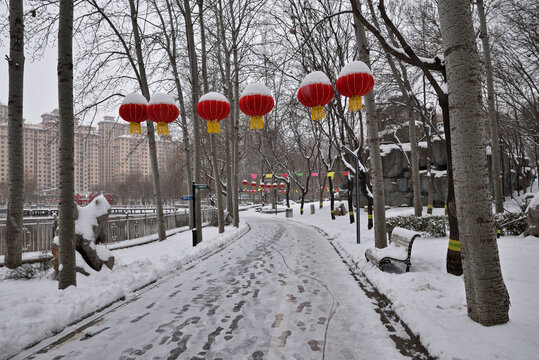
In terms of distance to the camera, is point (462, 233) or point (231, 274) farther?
point (231, 274)

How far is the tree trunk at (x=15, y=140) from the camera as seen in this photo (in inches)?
279

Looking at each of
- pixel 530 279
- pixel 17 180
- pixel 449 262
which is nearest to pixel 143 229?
pixel 17 180

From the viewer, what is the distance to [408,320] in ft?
13.2

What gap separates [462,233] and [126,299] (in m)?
5.62

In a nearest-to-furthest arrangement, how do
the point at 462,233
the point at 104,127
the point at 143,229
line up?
the point at 462,233, the point at 143,229, the point at 104,127

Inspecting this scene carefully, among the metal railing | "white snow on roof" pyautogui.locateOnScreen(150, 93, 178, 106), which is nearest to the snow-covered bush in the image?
"white snow on roof" pyautogui.locateOnScreen(150, 93, 178, 106)

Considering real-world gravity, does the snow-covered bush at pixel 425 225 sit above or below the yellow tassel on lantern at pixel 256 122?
below

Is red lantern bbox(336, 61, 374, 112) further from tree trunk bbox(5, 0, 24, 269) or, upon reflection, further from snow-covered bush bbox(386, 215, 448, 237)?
tree trunk bbox(5, 0, 24, 269)

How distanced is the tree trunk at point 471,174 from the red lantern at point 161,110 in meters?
5.54

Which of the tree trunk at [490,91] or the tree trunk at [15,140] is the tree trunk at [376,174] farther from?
the tree trunk at [15,140]

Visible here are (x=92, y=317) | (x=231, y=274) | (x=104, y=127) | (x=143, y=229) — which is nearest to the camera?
(x=92, y=317)

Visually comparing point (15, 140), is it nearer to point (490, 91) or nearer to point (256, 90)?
point (256, 90)

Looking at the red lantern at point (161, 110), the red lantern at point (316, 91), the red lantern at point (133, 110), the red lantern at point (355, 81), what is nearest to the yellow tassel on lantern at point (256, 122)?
the red lantern at point (316, 91)

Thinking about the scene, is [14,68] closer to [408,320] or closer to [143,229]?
[143,229]
